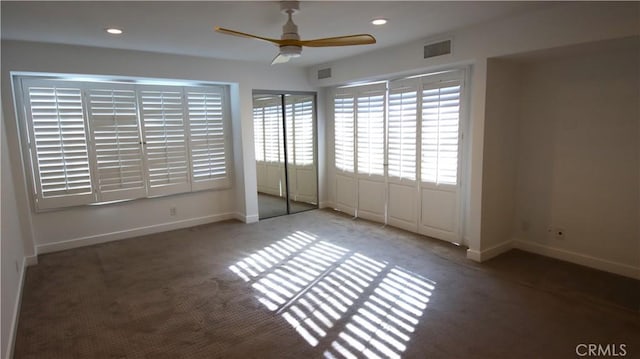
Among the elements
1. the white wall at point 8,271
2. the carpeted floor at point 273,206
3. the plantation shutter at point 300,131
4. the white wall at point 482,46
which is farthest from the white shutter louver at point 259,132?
the white wall at point 8,271

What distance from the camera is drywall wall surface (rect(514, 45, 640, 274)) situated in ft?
10.7

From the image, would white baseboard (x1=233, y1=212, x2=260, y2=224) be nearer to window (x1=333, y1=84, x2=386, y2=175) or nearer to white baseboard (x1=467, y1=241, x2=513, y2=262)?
window (x1=333, y1=84, x2=386, y2=175)

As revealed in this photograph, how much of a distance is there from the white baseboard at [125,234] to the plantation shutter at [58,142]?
1.63 feet

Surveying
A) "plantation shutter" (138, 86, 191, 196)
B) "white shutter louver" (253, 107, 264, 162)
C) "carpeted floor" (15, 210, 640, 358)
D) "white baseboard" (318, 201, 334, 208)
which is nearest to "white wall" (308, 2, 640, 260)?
"carpeted floor" (15, 210, 640, 358)

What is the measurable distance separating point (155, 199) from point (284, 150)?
2089 millimetres

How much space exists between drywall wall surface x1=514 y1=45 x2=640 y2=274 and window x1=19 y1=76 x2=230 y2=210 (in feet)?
13.6

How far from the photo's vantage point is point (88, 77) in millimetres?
4266

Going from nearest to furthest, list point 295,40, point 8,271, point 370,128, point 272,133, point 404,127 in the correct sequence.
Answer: point 8,271 → point 295,40 → point 404,127 → point 370,128 → point 272,133

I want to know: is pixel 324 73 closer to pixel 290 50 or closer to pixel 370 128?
pixel 370 128

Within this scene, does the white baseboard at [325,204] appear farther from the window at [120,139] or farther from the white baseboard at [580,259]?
the white baseboard at [580,259]

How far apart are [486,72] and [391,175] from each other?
1979mm

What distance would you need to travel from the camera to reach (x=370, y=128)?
526 cm

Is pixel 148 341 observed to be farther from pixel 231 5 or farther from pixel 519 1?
pixel 519 1

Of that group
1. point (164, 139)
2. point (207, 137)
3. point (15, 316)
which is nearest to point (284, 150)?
point (207, 137)
